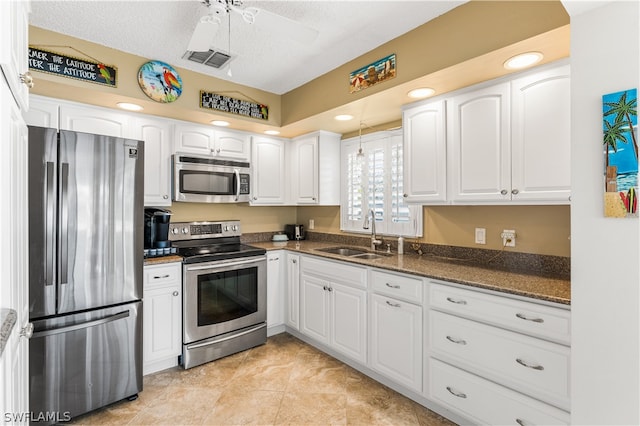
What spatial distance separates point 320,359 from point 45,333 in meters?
1.96

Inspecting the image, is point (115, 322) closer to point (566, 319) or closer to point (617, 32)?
point (566, 319)

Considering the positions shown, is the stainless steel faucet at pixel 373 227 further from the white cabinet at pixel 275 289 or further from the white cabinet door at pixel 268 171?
the white cabinet door at pixel 268 171

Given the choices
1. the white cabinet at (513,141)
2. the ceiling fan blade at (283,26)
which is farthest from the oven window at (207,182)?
the white cabinet at (513,141)

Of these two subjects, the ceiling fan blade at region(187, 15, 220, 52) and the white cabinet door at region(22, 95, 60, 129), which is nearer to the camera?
the ceiling fan blade at region(187, 15, 220, 52)

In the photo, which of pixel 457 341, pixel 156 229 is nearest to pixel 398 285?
pixel 457 341

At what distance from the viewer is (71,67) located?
2236mm

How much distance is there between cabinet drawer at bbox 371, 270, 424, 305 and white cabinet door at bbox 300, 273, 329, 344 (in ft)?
1.95

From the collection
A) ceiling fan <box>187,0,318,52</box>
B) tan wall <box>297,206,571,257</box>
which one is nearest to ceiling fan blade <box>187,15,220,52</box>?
ceiling fan <box>187,0,318,52</box>

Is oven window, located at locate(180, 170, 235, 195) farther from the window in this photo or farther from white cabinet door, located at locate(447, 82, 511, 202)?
white cabinet door, located at locate(447, 82, 511, 202)

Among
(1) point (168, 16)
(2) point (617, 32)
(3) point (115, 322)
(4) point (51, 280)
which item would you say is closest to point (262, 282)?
(3) point (115, 322)

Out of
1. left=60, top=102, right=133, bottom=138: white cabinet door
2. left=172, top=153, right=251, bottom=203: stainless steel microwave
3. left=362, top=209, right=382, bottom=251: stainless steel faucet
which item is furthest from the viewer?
left=362, top=209, right=382, bottom=251: stainless steel faucet

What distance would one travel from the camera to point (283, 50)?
247 centimetres

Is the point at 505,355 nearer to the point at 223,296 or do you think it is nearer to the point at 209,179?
the point at 223,296

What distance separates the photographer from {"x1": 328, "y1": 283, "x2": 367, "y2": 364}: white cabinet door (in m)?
2.54
